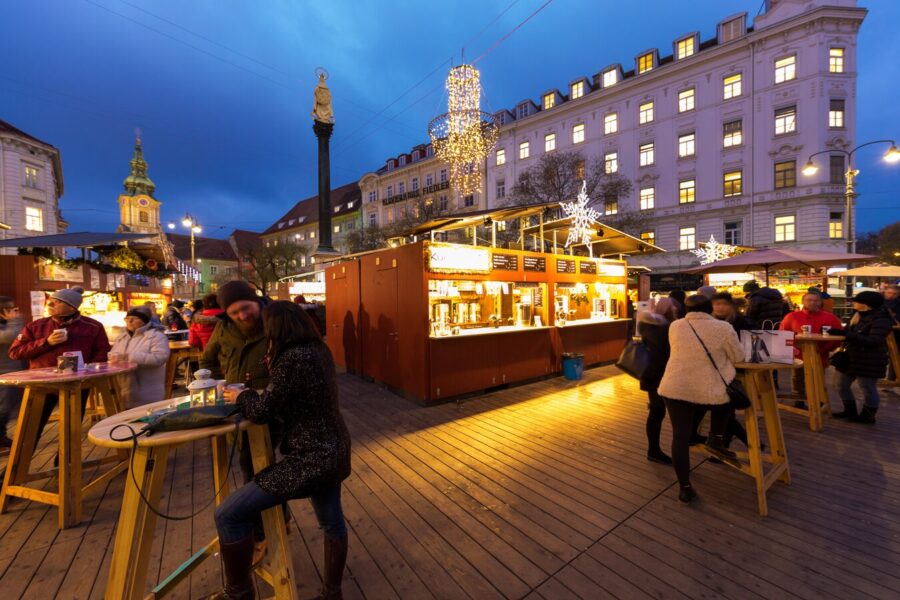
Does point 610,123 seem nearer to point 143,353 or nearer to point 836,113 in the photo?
point 836,113

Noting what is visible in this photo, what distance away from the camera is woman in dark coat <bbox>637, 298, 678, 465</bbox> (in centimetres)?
391

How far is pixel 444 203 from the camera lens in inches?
1205

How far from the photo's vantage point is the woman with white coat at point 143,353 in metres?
3.97

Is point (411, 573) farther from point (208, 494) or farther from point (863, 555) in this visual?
point (863, 555)

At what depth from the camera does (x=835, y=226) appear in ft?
65.2

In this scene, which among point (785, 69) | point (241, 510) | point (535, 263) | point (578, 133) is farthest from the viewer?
point (578, 133)

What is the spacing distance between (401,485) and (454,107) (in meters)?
9.60

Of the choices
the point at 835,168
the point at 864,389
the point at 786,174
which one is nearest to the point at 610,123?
the point at 786,174

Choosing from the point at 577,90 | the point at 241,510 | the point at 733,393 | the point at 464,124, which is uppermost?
the point at 577,90

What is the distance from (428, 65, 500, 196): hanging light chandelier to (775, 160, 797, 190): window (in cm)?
1916

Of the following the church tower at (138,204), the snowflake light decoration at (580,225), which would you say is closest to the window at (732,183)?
the snowflake light decoration at (580,225)

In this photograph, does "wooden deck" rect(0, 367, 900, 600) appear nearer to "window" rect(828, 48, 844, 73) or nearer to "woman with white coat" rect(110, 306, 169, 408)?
"woman with white coat" rect(110, 306, 169, 408)

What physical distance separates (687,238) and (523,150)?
45.6 feet

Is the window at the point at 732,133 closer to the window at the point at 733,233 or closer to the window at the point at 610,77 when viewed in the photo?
the window at the point at 733,233
